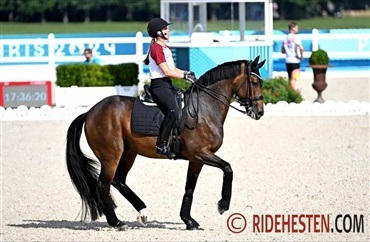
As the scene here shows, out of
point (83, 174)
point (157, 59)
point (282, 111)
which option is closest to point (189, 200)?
point (83, 174)

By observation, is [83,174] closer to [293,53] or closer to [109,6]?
[293,53]

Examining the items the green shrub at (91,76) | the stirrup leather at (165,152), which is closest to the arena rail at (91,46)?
the green shrub at (91,76)

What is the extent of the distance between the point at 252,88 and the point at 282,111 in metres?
9.54

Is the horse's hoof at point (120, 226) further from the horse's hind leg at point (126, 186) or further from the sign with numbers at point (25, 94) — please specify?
the sign with numbers at point (25, 94)

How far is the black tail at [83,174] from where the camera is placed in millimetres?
10359

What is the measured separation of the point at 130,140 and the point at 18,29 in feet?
126

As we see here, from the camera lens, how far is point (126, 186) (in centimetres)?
1043

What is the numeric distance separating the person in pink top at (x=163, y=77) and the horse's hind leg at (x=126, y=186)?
59cm

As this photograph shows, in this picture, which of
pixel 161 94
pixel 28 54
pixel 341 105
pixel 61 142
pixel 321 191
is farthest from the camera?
pixel 28 54

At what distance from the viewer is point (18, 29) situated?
1875 inches

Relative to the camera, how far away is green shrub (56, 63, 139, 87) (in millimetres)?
21516

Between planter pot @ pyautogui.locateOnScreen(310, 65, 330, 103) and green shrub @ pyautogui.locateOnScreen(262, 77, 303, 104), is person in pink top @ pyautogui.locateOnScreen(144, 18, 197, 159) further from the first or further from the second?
planter pot @ pyautogui.locateOnScreen(310, 65, 330, 103)

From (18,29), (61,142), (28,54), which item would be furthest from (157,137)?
(18,29)

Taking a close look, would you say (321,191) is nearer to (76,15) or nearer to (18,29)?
(18,29)
